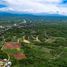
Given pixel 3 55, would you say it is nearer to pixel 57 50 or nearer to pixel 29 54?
pixel 29 54

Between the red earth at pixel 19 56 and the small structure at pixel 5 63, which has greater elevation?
the small structure at pixel 5 63

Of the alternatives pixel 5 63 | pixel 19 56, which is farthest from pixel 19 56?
pixel 5 63

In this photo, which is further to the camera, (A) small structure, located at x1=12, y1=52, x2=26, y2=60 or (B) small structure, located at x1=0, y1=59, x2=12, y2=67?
(A) small structure, located at x1=12, y1=52, x2=26, y2=60

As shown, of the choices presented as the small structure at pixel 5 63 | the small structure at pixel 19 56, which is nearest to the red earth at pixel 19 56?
the small structure at pixel 19 56

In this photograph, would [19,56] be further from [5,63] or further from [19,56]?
[5,63]

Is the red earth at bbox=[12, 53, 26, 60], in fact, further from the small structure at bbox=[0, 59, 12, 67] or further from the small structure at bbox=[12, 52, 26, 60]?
the small structure at bbox=[0, 59, 12, 67]

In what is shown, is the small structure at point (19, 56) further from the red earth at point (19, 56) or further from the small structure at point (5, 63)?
the small structure at point (5, 63)

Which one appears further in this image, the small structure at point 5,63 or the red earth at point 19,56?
the red earth at point 19,56

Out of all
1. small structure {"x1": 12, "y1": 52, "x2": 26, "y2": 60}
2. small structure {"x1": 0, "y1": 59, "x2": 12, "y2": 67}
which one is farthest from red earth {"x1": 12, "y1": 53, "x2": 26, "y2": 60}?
small structure {"x1": 0, "y1": 59, "x2": 12, "y2": 67}

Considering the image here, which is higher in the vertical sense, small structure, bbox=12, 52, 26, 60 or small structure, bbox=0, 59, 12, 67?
small structure, bbox=0, 59, 12, 67

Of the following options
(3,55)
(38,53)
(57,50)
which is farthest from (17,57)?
(57,50)

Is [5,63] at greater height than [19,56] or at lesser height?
greater

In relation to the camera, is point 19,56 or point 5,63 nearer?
point 5,63
